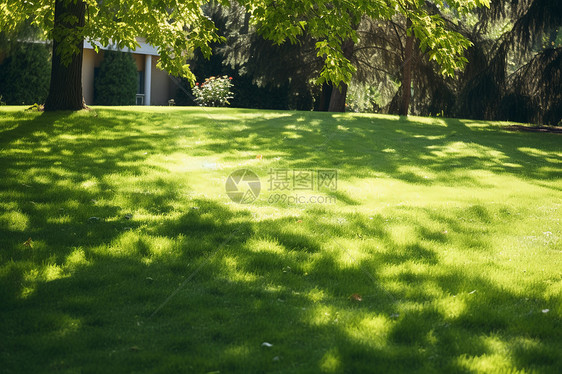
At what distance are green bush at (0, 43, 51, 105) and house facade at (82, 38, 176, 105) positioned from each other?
8.15 feet

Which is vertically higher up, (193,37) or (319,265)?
(193,37)

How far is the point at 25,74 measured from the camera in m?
20.8

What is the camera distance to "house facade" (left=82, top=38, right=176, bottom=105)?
24.6m

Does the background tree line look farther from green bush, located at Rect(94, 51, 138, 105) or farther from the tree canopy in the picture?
green bush, located at Rect(94, 51, 138, 105)

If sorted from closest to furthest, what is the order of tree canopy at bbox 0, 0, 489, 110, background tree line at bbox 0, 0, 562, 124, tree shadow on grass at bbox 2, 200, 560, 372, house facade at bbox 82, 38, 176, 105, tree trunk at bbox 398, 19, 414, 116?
tree shadow on grass at bbox 2, 200, 560, 372, tree canopy at bbox 0, 0, 489, 110, background tree line at bbox 0, 0, 562, 124, tree trunk at bbox 398, 19, 414, 116, house facade at bbox 82, 38, 176, 105

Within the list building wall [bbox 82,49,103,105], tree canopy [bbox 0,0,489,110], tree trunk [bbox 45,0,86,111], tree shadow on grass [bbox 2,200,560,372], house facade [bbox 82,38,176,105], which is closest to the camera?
tree shadow on grass [bbox 2,200,560,372]

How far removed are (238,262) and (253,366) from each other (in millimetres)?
1890

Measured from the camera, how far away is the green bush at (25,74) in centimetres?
2050

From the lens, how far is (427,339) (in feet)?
12.6

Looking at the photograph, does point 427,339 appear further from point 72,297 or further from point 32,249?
point 32,249

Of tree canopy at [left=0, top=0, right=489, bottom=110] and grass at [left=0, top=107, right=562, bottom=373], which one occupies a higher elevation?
tree canopy at [left=0, top=0, right=489, bottom=110]

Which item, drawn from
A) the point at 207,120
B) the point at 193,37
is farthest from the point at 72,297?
the point at 207,120

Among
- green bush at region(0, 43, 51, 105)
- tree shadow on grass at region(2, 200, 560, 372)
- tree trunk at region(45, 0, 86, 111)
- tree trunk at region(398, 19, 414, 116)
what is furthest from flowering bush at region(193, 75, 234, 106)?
tree shadow on grass at region(2, 200, 560, 372)

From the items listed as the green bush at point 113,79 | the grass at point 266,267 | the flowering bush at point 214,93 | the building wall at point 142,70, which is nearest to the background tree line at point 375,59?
the flowering bush at point 214,93
